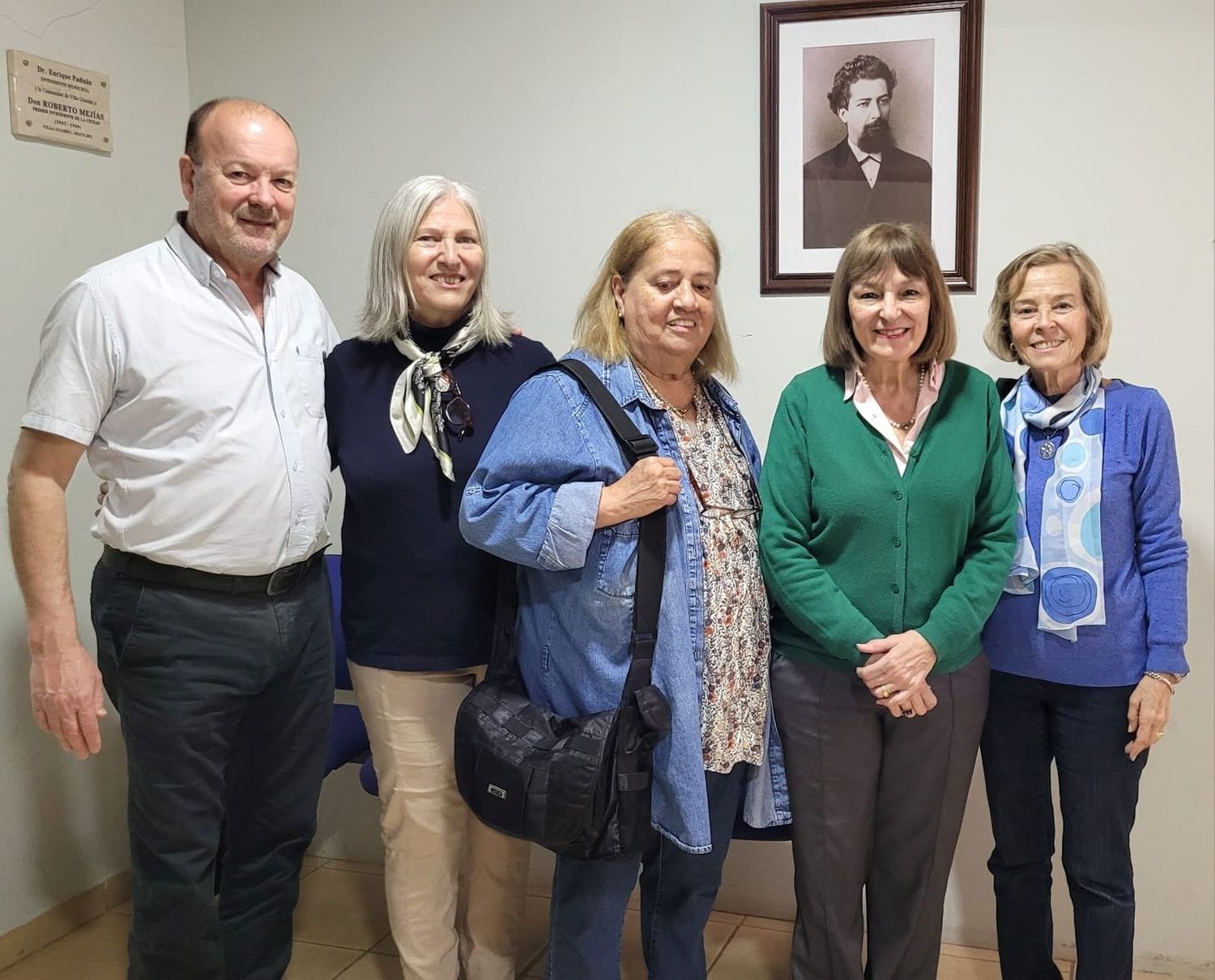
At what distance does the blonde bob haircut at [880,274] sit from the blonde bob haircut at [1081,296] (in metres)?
0.16

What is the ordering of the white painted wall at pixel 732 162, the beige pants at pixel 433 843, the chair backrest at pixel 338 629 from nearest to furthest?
the beige pants at pixel 433 843
the white painted wall at pixel 732 162
the chair backrest at pixel 338 629

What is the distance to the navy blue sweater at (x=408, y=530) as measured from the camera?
6.39 ft

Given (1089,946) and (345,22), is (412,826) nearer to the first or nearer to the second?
(1089,946)

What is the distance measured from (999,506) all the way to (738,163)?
107 centimetres

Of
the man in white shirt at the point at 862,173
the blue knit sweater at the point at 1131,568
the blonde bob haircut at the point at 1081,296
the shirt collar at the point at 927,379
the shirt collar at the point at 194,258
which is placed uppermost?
the man in white shirt at the point at 862,173

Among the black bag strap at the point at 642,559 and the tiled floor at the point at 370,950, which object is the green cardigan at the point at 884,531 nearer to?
the black bag strap at the point at 642,559

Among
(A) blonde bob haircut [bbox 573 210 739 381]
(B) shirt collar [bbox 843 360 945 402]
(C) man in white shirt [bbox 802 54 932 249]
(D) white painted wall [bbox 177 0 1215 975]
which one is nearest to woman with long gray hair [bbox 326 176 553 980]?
(A) blonde bob haircut [bbox 573 210 739 381]

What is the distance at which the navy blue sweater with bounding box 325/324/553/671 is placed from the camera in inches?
76.7

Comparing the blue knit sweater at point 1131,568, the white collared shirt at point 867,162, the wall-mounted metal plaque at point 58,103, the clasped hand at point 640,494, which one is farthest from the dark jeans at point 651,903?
the wall-mounted metal plaque at point 58,103

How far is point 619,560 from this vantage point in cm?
174

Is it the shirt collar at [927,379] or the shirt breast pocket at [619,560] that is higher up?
the shirt collar at [927,379]

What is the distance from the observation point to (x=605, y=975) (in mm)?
1848

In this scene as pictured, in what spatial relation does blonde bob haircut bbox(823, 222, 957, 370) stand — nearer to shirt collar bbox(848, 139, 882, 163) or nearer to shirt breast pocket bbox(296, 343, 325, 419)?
shirt collar bbox(848, 139, 882, 163)

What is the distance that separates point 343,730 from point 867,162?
174 cm
